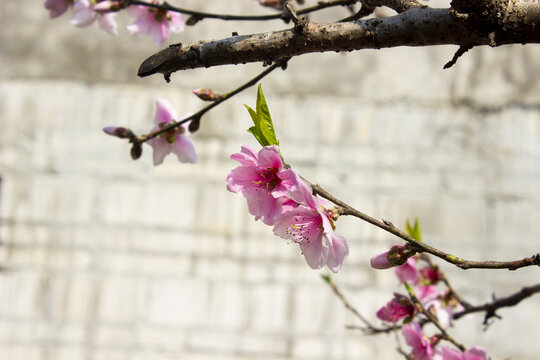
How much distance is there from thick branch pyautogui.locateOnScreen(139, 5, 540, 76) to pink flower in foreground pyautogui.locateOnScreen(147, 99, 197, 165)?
0.37 metres

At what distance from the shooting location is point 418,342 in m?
0.93

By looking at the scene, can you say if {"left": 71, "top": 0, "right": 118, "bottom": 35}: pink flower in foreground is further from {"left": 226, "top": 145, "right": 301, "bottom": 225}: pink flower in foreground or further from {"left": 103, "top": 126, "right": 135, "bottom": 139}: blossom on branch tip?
{"left": 226, "top": 145, "right": 301, "bottom": 225}: pink flower in foreground

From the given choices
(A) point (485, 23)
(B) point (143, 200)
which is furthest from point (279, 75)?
(A) point (485, 23)

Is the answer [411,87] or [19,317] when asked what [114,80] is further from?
[411,87]

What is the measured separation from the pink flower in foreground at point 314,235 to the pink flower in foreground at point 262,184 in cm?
2

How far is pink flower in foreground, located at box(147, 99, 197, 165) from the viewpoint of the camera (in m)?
0.99

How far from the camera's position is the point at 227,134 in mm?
2156

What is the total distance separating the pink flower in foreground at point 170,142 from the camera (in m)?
0.99

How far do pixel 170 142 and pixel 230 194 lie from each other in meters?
1.13

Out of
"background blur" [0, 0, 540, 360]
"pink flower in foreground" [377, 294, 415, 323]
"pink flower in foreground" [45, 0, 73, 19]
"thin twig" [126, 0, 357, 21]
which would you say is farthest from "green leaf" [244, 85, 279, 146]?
"background blur" [0, 0, 540, 360]

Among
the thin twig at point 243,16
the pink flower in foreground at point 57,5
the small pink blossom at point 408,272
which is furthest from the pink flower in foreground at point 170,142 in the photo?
the small pink blossom at point 408,272

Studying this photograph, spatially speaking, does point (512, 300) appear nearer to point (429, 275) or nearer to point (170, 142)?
point (429, 275)

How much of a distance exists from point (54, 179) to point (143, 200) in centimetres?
33

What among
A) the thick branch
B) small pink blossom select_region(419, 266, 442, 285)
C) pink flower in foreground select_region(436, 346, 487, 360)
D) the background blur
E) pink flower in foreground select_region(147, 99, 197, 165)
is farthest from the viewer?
the background blur
